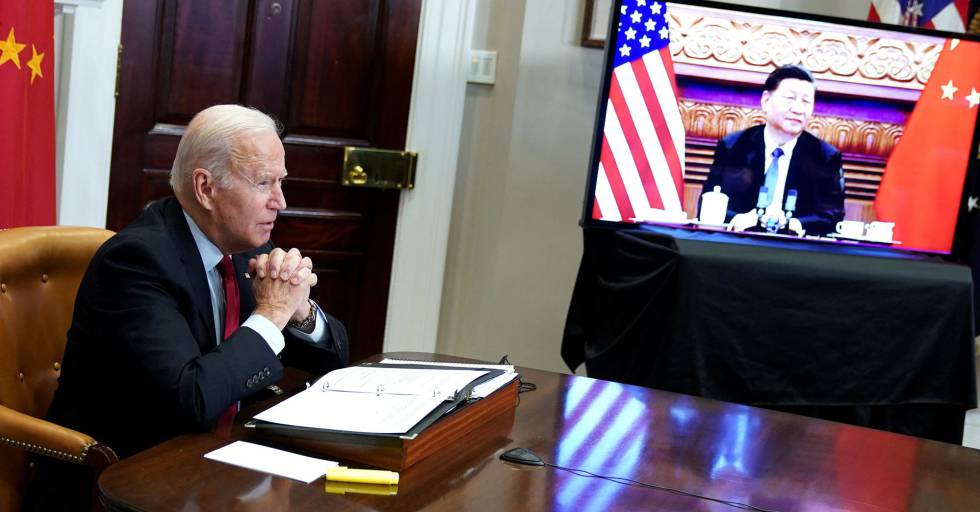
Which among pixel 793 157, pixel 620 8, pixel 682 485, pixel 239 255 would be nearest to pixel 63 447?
pixel 239 255

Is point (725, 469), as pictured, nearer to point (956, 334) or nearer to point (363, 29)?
point (956, 334)

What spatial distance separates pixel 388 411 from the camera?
1.65m

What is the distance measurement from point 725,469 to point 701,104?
5.92 feet

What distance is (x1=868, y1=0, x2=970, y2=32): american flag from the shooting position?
146 inches

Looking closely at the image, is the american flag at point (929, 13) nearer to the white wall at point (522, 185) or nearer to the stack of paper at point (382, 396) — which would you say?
the white wall at point (522, 185)

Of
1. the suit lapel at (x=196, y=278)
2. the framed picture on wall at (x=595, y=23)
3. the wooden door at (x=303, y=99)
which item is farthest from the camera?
the framed picture on wall at (x=595, y=23)

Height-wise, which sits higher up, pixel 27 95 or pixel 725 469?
pixel 27 95

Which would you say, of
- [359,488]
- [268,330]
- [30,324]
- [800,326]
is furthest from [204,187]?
[800,326]

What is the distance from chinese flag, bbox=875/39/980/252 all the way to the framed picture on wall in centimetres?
108

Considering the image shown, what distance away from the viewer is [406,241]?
4109 mm

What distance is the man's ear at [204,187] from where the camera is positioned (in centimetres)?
201

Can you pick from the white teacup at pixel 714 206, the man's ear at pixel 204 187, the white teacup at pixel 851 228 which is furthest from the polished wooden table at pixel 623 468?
the white teacup at pixel 851 228

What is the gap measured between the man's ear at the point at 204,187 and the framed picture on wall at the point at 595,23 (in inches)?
85.4

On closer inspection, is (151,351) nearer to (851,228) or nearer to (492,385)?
(492,385)
